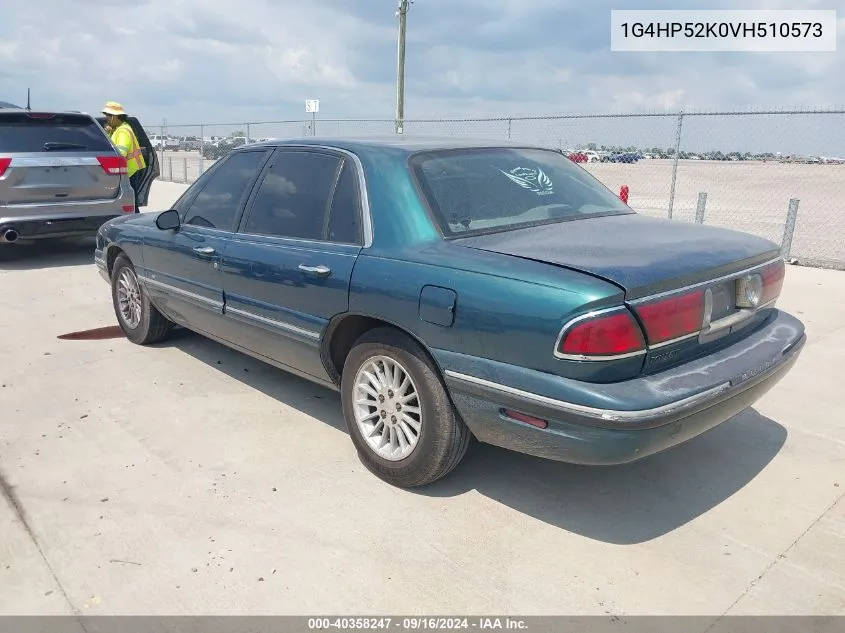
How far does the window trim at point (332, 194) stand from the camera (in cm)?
334

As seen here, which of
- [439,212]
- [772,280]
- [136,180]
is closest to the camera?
[439,212]

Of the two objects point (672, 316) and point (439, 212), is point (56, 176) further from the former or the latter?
point (672, 316)

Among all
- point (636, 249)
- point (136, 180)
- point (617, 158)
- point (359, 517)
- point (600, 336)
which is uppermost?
point (617, 158)

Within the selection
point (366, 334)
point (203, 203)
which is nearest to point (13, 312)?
point (203, 203)

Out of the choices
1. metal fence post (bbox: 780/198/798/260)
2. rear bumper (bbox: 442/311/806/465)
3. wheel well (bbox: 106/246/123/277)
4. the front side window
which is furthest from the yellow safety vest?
metal fence post (bbox: 780/198/798/260)

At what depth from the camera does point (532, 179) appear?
374 cm

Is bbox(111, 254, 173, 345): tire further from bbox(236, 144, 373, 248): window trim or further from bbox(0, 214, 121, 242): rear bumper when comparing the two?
bbox(0, 214, 121, 242): rear bumper

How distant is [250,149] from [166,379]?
5.42 ft

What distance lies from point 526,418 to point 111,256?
4237 millimetres

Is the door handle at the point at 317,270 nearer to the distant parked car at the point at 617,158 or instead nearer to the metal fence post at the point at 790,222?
the metal fence post at the point at 790,222

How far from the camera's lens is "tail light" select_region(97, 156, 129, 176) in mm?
8625

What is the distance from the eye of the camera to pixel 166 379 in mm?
4730

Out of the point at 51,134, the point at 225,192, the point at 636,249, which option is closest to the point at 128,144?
the point at 51,134

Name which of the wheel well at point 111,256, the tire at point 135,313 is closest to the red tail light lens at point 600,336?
the tire at point 135,313
